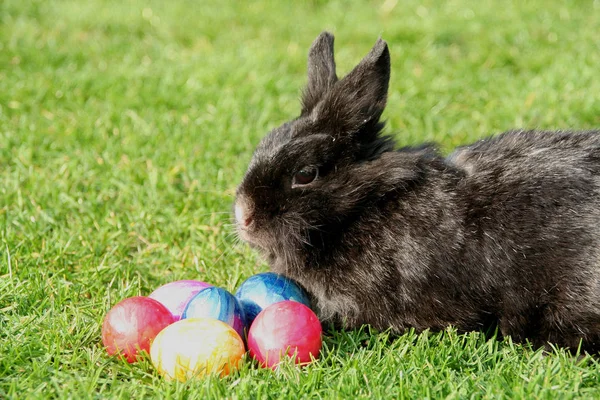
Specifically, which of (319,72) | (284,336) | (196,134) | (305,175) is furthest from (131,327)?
(196,134)

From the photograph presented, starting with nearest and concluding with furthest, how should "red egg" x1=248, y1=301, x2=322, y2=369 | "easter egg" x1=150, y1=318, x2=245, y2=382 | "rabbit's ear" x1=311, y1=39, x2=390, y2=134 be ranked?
"easter egg" x1=150, y1=318, x2=245, y2=382, "red egg" x1=248, y1=301, x2=322, y2=369, "rabbit's ear" x1=311, y1=39, x2=390, y2=134

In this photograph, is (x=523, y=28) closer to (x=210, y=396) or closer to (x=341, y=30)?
(x=341, y=30)

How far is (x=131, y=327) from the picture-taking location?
9.77 feet

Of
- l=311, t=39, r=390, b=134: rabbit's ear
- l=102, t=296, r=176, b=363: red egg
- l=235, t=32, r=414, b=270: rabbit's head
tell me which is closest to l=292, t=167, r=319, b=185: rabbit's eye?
l=235, t=32, r=414, b=270: rabbit's head

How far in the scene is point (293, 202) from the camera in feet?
10.6

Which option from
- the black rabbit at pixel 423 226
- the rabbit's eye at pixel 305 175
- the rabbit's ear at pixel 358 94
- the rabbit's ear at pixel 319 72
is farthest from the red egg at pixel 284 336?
the rabbit's ear at pixel 319 72

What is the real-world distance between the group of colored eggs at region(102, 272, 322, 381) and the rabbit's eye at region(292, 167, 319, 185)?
51 cm

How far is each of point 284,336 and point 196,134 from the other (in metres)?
2.63

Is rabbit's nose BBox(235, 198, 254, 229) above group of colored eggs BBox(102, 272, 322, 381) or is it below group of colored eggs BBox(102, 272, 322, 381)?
above

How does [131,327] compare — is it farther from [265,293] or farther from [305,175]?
[305,175]

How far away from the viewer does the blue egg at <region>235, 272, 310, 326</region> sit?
330cm

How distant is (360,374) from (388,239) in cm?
66

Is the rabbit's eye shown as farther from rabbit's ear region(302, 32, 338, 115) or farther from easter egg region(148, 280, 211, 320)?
easter egg region(148, 280, 211, 320)

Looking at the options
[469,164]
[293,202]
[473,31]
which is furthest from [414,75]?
[293,202]
